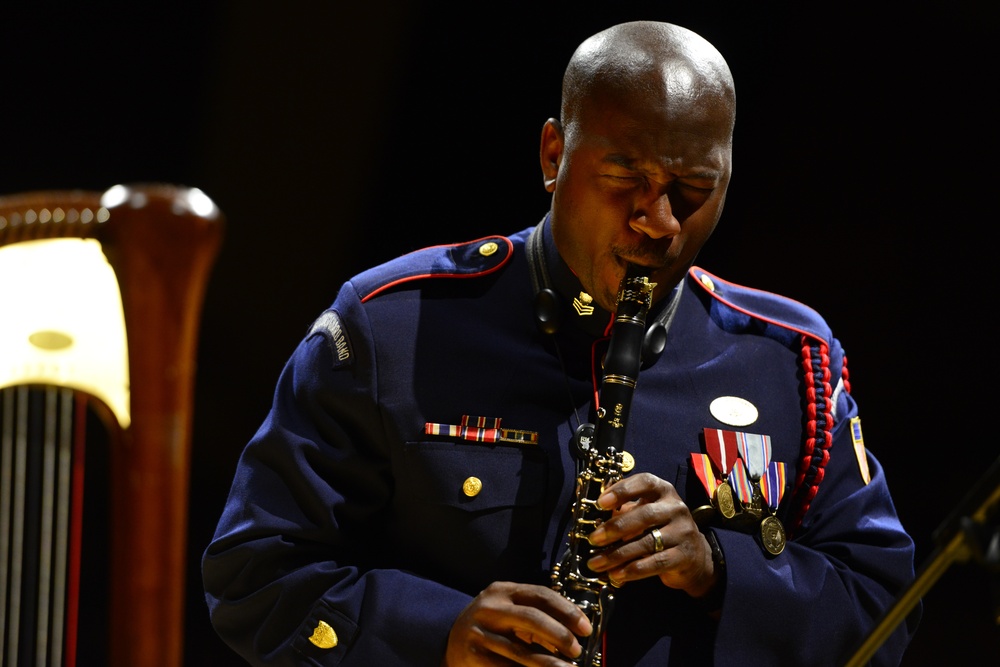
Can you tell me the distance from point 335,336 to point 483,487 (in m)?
0.36

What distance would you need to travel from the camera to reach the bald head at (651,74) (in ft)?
6.44

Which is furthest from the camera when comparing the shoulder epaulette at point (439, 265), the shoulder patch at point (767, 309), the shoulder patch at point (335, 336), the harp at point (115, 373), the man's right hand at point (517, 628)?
the shoulder patch at point (767, 309)

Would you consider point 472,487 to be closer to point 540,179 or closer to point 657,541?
point 657,541

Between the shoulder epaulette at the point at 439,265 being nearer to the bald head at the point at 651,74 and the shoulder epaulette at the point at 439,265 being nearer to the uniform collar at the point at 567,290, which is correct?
the uniform collar at the point at 567,290

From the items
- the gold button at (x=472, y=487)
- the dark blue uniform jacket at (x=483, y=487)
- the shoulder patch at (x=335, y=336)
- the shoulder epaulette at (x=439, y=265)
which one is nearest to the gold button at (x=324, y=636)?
the dark blue uniform jacket at (x=483, y=487)

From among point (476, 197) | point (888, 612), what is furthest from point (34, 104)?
point (888, 612)

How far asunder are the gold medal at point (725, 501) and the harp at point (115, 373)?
106 cm

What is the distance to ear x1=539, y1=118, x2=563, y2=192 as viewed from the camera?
2098mm

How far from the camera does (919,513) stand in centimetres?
323

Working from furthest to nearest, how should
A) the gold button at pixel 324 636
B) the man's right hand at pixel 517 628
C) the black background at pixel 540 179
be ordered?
1. the black background at pixel 540 179
2. the gold button at pixel 324 636
3. the man's right hand at pixel 517 628

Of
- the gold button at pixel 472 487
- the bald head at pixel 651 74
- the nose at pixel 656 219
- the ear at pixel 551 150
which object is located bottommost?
the gold button at pixel 472 487

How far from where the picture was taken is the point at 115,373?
3.95 ft

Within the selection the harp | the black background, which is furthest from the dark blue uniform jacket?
the black background

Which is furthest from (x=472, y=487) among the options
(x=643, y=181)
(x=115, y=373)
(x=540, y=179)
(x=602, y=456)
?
(x=540, y=179)
